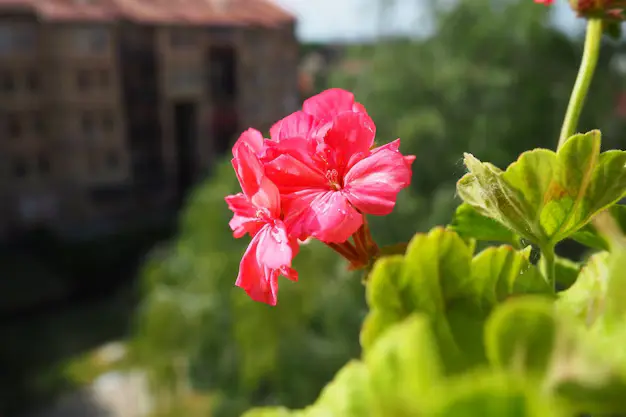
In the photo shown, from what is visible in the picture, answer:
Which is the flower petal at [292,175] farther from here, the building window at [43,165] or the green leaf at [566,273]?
the building window at [43,165]

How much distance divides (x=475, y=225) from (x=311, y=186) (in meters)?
0.06

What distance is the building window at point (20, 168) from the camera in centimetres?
534

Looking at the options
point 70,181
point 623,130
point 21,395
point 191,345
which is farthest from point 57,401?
point 623,130

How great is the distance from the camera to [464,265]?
16cm

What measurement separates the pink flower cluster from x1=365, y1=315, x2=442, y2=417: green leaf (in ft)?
0.26

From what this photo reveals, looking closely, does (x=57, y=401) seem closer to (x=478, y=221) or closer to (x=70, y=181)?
(x=70, y=181)

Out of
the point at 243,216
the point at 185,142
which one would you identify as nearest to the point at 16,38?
the point at 185,142

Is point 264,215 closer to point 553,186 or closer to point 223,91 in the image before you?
point 553,186

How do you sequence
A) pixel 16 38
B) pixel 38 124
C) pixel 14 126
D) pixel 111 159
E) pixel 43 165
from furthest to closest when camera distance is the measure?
pixel 111 159
pixel 43 165
pixel 38 124
pixel 14 126
pixel 16 38

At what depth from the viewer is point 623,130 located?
369 cm

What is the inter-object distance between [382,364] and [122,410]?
4.07 meters

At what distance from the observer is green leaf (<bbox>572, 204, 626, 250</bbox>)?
0.74 ft

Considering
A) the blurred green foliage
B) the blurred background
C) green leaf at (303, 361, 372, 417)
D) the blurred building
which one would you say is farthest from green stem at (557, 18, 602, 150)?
the blurred building

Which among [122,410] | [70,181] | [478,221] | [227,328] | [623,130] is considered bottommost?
[122,410]
